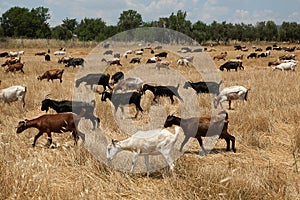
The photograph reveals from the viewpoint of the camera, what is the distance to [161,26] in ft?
264

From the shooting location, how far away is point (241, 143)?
24.6 feet

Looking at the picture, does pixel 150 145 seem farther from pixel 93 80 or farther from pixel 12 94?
pixel 93 80

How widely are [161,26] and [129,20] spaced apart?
12670mm

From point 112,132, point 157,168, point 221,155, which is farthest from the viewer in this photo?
point 112,132

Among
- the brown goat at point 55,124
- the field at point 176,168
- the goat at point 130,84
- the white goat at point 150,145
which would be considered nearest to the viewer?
the field at point 176,168

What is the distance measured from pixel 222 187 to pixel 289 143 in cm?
358

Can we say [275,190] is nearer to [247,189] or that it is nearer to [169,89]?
[247,189]

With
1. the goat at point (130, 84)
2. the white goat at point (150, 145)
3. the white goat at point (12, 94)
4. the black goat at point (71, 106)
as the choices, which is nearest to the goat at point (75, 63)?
the goat at point (130, 84)

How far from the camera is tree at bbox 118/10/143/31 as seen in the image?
87125 mm

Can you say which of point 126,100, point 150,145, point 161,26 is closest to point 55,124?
point 150,145

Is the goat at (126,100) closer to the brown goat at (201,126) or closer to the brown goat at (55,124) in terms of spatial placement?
the brown goat at (55,124)

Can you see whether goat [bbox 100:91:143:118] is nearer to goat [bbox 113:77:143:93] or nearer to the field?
the field

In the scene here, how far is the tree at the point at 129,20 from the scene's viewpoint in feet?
286

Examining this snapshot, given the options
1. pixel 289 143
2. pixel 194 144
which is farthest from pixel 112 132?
pixel 289 143
